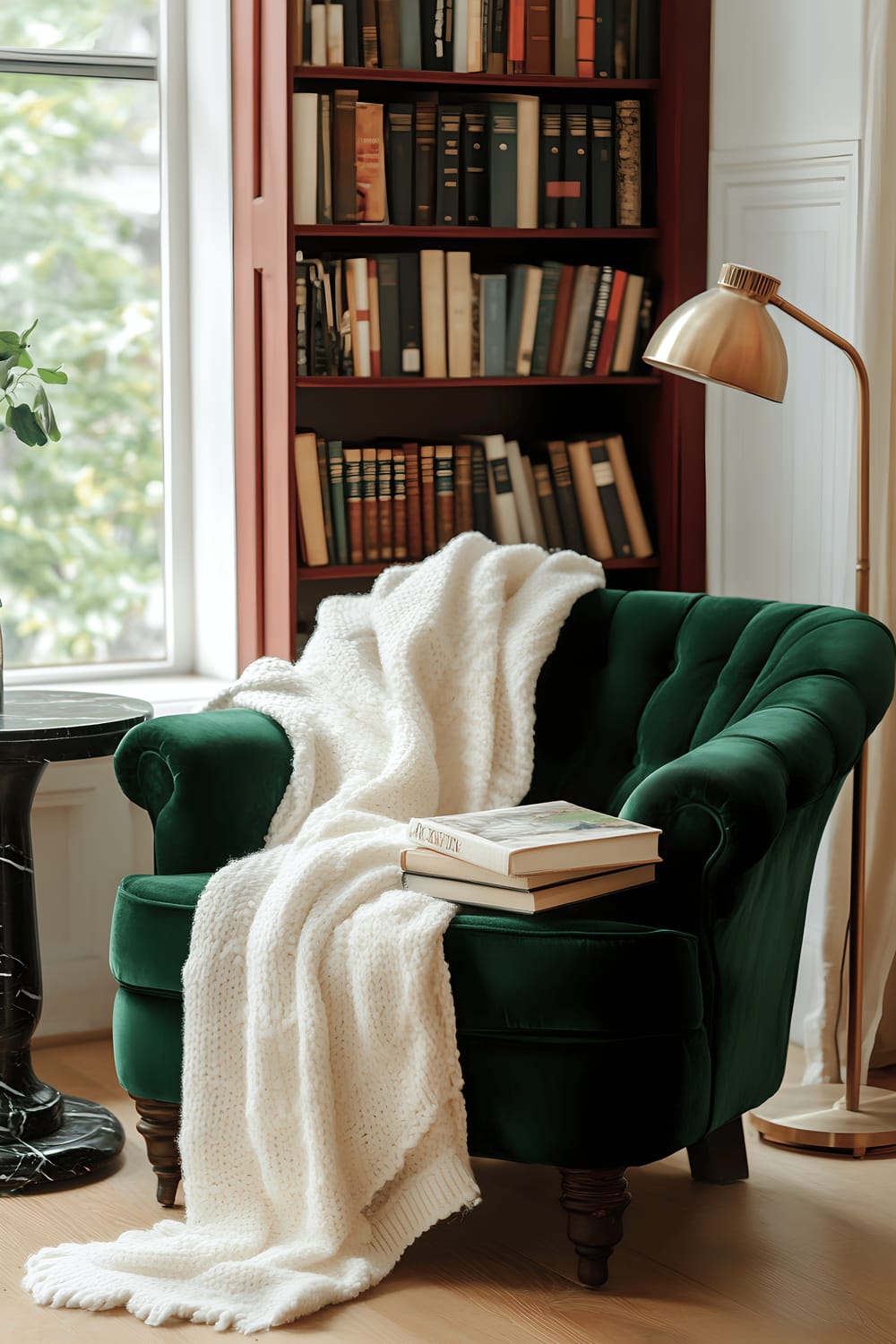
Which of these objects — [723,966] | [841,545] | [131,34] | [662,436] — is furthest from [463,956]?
[131,34]

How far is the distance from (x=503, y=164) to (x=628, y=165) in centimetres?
29

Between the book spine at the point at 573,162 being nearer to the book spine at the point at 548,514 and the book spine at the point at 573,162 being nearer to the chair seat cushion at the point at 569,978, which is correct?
the book spine at the point at 548,514

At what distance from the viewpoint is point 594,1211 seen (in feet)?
7.04

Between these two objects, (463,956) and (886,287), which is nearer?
(463,956)

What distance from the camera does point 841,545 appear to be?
309 centimetres

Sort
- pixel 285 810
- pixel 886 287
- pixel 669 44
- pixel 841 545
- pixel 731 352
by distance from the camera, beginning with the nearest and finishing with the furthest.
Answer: pixel 731 352 < pixel 285 810 < pixel 886 287 < pixel 841 545 < pixel 669 44

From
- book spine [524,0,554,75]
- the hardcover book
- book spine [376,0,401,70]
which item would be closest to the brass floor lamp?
the hardcover book

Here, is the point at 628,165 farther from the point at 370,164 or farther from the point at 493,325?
the point at 370,164

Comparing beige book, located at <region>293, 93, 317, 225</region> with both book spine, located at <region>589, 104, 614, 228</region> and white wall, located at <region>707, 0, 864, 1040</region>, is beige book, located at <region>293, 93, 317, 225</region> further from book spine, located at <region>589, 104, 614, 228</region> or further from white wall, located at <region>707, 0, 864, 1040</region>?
white wall, located at <region>707, 0, 864, 1040</region>

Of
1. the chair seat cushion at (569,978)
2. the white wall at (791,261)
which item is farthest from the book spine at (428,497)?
the chair seat cushion at (569,978)

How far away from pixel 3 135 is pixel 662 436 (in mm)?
1515

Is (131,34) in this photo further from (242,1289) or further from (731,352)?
(242,1289)

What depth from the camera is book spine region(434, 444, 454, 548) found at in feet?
11.1

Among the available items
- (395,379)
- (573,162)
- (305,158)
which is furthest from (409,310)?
(573,162)
